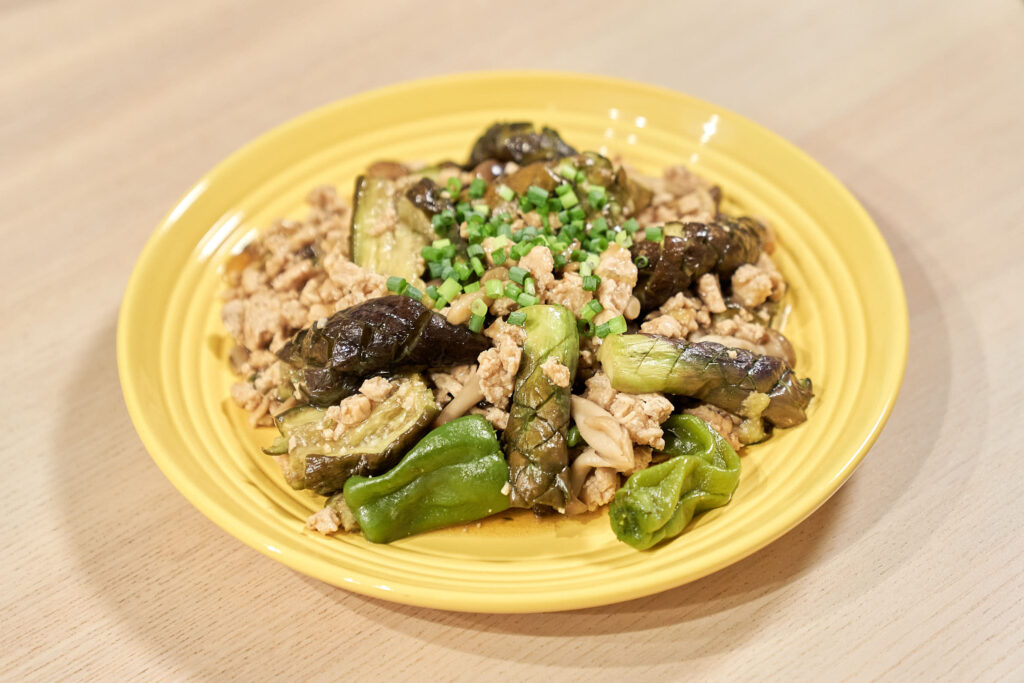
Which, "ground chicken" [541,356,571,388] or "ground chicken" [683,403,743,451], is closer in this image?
"ground chicken" [541,356,571,388]

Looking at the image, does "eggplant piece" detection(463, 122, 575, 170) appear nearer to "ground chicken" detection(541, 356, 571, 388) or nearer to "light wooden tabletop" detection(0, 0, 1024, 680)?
"ground chicken" detection(541, 356, 571, 388)

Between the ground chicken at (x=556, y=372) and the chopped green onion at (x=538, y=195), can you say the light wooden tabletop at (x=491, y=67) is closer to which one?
the ground chicken at (x=556, y=372)

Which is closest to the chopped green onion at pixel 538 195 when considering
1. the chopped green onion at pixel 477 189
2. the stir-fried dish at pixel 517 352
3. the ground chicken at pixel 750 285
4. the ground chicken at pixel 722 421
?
the stir-fried dish at pixel 517 352

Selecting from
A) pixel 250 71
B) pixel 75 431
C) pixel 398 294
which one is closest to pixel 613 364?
pixel 398 294

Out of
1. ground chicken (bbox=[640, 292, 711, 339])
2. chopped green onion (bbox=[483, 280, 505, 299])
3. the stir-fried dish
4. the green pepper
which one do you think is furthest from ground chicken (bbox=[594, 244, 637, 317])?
the green pepper

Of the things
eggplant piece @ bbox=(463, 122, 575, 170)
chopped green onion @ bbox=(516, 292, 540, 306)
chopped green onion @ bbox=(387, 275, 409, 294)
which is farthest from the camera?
eggplant piece @ bbox=(463, 122, 575, 170)

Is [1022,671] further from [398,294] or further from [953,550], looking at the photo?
[398,294]

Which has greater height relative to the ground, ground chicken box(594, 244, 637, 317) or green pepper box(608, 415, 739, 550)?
ground chicken box(594, 244, 637, 317)
